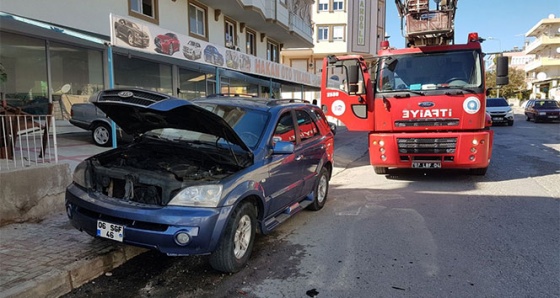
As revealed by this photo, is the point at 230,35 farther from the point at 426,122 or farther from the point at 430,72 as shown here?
the point at 426,122

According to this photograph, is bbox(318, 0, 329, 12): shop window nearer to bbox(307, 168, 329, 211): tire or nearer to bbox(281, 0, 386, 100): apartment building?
bbox(281, 0, 386, 100): apartment building

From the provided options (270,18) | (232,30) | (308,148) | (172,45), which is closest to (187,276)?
(308,148)

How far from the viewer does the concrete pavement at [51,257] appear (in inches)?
132

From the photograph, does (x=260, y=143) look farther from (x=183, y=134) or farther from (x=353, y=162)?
(x=353, y=162)

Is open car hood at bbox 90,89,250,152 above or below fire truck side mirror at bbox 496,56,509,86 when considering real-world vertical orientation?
below

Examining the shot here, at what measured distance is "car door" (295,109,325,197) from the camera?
17.9 feet

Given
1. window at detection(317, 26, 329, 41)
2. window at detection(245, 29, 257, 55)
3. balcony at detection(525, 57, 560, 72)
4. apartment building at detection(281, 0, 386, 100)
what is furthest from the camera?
balcony at detection(525, 57, 560, 72)

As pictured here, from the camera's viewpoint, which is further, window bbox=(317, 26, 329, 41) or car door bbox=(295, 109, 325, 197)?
window bbox=(317, 26, 329, 41)

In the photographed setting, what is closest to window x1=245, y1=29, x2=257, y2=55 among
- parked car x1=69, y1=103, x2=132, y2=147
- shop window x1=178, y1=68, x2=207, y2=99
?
shop window x1=178, y1=68, x2=207, y2=99

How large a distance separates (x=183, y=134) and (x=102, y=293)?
1.96 m

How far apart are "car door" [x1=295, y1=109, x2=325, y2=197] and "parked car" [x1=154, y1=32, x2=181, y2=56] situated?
191 inches

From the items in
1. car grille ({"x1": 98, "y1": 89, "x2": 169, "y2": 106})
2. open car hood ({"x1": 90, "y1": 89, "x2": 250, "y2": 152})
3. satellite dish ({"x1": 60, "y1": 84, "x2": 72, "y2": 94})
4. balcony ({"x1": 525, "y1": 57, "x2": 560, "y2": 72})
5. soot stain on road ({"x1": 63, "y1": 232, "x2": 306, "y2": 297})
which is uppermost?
balcony ({"x1": 525, "y1": 57, "x2": 560, "y2": 72})

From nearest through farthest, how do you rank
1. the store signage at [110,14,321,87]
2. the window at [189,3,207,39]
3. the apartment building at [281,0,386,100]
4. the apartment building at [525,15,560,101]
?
the store signage at [110,14,321,87] → the window at [189,3,207,39] → the apartment building at [281,0,386,100] → the apartment building at [525,15,560,101]

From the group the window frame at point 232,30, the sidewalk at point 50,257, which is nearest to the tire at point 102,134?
the sidewalk at point 50,257
